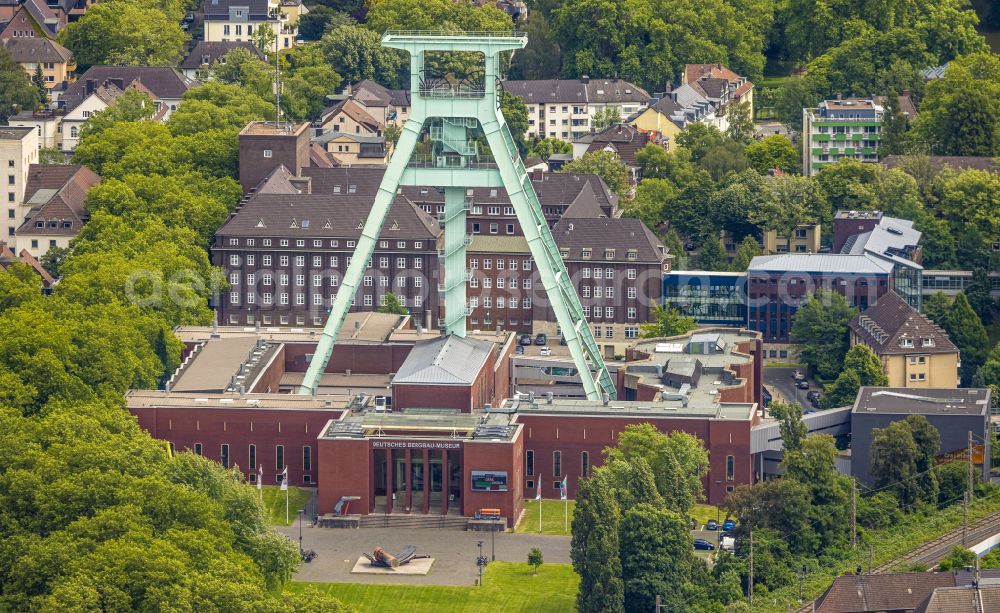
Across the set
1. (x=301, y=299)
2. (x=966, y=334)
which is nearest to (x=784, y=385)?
(x=966, y=334)

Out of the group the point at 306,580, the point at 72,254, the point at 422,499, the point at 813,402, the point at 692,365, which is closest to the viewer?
the point at 306,580

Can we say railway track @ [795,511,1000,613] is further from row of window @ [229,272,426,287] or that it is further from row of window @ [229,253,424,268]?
row of window @ [229,253,424,268]

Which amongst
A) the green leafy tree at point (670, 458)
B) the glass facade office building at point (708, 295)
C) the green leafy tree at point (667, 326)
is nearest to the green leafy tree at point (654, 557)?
the green leafy tree at point (670, 458)

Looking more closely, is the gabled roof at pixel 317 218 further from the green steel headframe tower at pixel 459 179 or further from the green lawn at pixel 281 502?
the green lawn at pixel 281 502

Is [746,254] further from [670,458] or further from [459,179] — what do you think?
[670,458]

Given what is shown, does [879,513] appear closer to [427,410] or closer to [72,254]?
[427,410]

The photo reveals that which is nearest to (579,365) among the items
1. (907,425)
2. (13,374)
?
(907,425)
